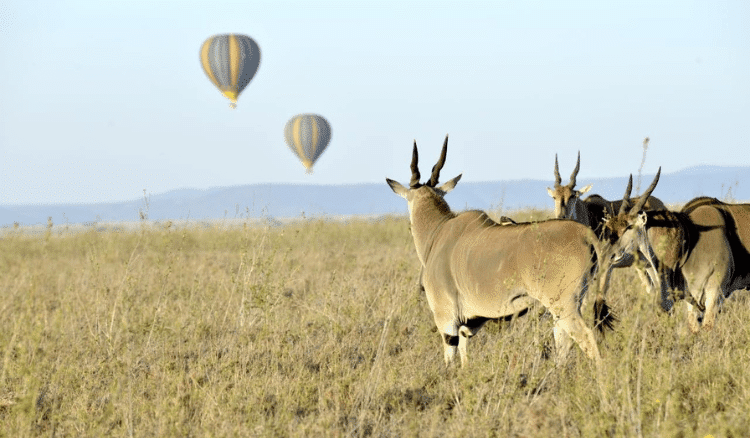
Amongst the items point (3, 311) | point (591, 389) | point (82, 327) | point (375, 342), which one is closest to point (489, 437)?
point (591, 389)

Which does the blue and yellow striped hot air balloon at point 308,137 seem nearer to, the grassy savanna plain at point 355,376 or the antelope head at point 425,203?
the grassy savanna plain at point 355,376

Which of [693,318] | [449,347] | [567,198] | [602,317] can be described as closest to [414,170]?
[449,347]

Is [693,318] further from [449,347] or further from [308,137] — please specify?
[308,137]

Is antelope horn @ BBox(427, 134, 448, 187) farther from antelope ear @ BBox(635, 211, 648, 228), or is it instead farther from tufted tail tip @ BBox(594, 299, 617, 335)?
tufted tail tip @ BBox(594, 299, 617, 335)

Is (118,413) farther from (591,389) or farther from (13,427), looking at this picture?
(591,389)

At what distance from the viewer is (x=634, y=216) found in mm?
7430

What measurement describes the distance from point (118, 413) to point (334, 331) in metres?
2.90

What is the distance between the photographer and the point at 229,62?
43188 millimetres

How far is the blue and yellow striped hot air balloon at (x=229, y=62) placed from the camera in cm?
4322

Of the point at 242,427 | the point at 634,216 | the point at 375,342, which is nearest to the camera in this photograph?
the point at 242,427

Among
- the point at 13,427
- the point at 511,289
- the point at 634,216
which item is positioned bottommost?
the point at 13,427

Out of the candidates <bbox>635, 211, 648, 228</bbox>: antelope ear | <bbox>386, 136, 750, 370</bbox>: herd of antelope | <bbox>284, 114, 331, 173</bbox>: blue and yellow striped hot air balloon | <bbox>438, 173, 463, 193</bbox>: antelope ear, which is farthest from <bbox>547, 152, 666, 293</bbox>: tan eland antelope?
<bbox>284, 114, 331, 173</bbox>: blue and yellow striped hot air balloon

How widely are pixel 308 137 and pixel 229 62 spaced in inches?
393

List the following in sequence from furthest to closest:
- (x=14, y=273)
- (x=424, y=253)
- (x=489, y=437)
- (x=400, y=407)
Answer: (x=14, y=273) → (x=424, y=253) → (x=400, y=407) → (x=489, y=437)
